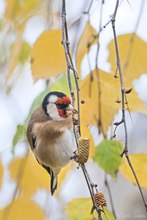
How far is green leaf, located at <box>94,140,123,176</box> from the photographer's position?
0.87m

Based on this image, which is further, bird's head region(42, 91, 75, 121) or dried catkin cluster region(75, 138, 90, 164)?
bird's head region(42, 91, 75, 121)

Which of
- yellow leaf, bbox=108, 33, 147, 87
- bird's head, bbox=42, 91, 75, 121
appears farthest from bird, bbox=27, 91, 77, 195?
yellow leaf, bbox=108, 33, 147, 87

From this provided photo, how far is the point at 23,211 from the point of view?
110 centimetres

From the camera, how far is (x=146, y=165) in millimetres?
903

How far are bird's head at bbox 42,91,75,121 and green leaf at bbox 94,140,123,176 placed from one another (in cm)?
13

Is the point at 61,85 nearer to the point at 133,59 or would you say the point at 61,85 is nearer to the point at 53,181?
the point at 133,59

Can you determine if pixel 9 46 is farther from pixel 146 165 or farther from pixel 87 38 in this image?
pixel 146 165

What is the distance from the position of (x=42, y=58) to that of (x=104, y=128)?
0.19m

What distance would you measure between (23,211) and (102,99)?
275 millimetres

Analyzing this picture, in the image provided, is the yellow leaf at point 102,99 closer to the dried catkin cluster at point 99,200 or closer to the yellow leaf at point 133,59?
the yellow leaf at point 133,59

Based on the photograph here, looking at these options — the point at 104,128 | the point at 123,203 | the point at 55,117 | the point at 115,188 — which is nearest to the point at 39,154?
the point at 55,117

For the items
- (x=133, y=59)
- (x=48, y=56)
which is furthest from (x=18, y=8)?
(x=133, y=59)

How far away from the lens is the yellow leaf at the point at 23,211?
1.09 metres

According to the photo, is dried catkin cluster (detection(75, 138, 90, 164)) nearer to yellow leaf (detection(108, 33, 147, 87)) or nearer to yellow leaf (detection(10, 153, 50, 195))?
yellow leaf (detection(108, 33, 147, 87))
